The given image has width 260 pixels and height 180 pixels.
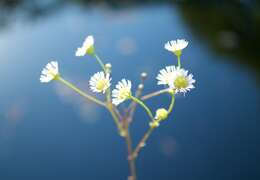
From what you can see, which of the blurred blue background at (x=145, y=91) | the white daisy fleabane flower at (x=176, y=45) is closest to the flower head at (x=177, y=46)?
the white daisy fleabane flower at (x=176, y=45)

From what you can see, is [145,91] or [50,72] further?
[145,91]

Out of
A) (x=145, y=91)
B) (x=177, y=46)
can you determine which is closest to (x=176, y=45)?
(x=177, y=46)

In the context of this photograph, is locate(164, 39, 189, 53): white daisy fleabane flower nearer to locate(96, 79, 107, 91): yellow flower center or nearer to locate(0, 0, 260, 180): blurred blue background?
locate(96, 79, 107, 91): yellow flower center

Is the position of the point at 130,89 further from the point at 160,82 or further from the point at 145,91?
the point at 145,91

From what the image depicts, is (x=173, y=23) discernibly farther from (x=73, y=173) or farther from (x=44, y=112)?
(x=73, y=173)

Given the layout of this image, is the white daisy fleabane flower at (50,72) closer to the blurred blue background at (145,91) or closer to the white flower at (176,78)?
the white flower at (176,78)

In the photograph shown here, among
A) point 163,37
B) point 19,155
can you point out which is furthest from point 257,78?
point 19,155
